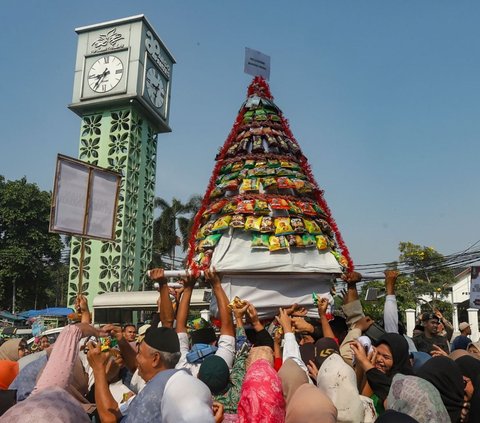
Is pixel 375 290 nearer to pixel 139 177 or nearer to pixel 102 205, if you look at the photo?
pixel 102 205

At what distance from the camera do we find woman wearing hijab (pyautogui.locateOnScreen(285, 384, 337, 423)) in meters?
2.51

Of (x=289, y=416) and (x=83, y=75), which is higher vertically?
(x=83, y=75)

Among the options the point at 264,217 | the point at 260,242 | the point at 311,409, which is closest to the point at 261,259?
the point at 260,242

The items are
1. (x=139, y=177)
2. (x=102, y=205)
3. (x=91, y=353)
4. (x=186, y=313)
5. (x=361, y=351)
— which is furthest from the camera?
(x=139, y=177)

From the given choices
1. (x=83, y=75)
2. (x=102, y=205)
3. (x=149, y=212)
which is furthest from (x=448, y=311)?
(x=102, y=205)

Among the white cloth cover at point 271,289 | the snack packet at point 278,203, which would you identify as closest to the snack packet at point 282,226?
the snack packet at point 278,203

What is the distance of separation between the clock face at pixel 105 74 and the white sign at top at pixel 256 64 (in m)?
20.9

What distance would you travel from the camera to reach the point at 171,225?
3722 centimetres

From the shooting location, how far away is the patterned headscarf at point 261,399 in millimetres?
2689

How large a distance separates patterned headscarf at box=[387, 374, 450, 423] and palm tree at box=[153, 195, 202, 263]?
111 feet

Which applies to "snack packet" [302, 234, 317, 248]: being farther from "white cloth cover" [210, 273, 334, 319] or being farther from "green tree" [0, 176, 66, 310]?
"green tree" [0, 176, 66, 310]

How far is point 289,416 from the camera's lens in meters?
2.66

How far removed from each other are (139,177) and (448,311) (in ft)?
81.4

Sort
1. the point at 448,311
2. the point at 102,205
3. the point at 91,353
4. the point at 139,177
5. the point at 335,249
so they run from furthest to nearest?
1. the point at 448,311
2. the point at 139,177
3. the point at 335,249
4. the point at 102,205
5. the point at 91,353
